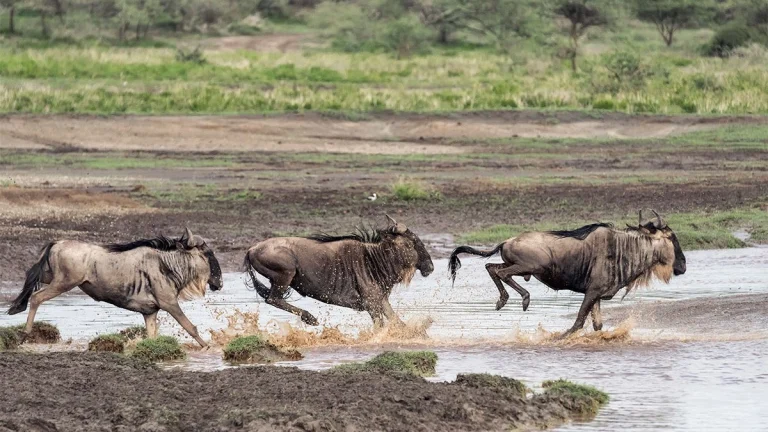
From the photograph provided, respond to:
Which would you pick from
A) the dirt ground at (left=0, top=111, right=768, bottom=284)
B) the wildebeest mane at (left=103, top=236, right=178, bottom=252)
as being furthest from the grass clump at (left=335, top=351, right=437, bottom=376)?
the dirt ground at (left=0, top=111, right=768, bottom=284)

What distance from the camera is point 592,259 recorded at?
460 inches

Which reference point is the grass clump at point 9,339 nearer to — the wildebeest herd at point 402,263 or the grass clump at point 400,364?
the wildebeest herd at point 402,263

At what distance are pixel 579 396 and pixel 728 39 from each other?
48.3 metres

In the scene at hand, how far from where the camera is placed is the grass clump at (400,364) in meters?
9.11

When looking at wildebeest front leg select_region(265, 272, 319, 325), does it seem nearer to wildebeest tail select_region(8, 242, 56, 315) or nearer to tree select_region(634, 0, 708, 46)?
wildebeest tail select_region(8, 242, 56, 315)

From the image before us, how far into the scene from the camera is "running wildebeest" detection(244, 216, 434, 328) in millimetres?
11758

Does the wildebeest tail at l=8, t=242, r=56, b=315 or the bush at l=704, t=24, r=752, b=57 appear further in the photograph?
the bush at l=704, t=24, r=752, b=57

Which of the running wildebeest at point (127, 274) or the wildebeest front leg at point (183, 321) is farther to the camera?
the wildebeest front leg at point (183, 321)

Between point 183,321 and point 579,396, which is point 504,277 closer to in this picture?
point 183,321

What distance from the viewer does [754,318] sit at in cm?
1244

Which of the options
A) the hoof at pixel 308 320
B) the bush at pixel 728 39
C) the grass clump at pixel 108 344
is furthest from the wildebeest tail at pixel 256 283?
the bush at pixel 728 39

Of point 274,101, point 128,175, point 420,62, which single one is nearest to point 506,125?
point 274,101

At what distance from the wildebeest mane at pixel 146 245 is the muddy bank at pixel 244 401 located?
6.26 feet

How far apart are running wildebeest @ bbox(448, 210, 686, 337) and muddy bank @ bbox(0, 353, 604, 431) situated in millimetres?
3197
